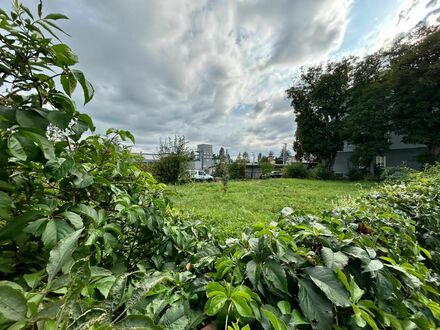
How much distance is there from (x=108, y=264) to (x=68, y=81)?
0.74 meters

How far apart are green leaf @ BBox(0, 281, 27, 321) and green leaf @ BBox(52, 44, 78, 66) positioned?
0.66m

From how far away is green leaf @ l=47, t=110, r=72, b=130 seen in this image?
0.67 m

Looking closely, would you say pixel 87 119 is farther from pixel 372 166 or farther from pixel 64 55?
pixel 372 166

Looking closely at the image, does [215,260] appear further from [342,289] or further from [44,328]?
[44,328]

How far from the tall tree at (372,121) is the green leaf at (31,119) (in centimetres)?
1837

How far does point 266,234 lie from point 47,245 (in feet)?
2.24

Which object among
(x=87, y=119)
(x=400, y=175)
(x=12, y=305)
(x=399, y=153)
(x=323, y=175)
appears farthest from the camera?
(x=399, y=153)

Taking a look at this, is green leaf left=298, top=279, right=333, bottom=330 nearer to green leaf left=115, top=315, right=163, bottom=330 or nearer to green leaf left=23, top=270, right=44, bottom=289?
green leaf left=115, top=315, right=163, bottom=330

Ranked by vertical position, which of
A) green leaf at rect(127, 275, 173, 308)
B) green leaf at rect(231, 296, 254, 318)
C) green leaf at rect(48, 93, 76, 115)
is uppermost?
green leaf at rect(48, 93, 76, 115)

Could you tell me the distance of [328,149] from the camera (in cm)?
1909

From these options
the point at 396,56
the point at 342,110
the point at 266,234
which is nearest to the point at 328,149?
the point at 342,110

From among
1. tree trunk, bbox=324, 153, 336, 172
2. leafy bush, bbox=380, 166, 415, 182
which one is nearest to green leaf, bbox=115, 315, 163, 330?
leafy bush, bbox=380, 166, 415, 182

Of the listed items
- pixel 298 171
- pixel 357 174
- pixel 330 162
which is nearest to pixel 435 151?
pixel 357 174

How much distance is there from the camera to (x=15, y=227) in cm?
60
